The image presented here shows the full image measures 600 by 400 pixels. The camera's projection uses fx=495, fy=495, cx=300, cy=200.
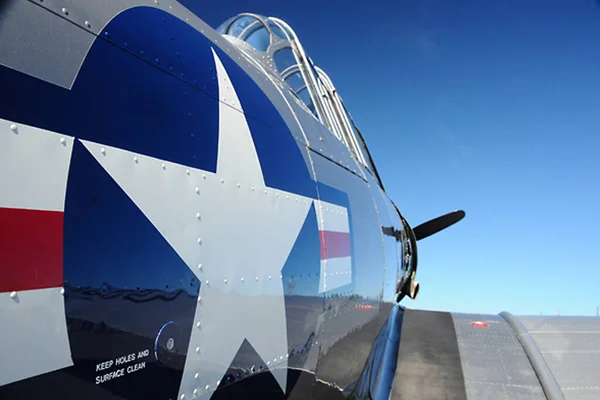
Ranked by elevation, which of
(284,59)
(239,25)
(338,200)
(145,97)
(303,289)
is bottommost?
(303,289)

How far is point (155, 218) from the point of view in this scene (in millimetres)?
1785

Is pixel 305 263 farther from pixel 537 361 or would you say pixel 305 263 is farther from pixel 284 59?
pixel 537 361

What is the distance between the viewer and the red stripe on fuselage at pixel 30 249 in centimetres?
124

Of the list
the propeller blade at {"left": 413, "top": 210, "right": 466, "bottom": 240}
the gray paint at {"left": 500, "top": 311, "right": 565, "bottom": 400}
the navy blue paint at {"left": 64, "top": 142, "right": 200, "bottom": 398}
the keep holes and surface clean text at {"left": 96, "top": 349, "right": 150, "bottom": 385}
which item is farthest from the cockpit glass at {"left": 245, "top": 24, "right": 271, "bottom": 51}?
the propeller blade at {"left": 413, "top": 210, "right": 466, "bottom": 240}

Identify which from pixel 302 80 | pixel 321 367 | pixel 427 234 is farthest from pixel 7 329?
pixel 427 234

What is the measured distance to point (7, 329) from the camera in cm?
125

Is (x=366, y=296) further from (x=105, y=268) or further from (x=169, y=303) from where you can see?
(x=105, y=268)

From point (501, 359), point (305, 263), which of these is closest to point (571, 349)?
point (501, 359)

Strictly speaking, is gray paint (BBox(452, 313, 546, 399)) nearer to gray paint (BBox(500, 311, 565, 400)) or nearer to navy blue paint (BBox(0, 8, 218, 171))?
gray paint (BBox(500, 311, 565, 400))

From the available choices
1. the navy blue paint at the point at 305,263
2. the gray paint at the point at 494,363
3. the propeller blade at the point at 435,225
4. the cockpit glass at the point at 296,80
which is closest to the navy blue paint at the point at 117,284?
the navy blue paint at the point at 305,263

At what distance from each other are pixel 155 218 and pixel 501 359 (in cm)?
472

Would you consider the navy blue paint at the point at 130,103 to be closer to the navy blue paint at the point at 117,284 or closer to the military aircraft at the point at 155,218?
the military aircraft at the point at 155,218

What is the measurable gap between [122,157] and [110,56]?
0.37 meters

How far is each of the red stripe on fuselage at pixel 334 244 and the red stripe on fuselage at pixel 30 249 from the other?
199 cm
